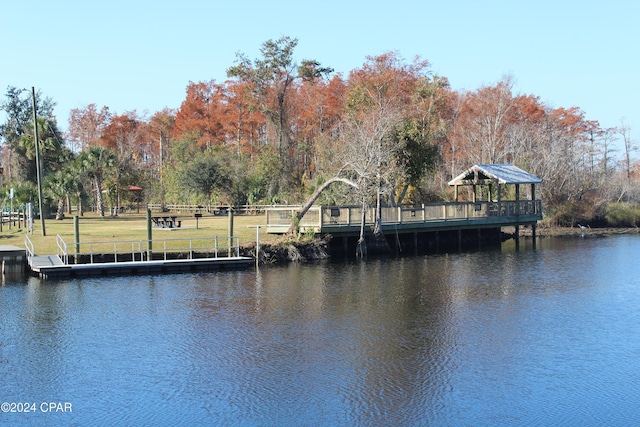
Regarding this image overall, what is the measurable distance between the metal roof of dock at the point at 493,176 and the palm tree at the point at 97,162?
28970 mm

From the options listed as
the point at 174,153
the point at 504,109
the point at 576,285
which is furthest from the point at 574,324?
the point at 174,153


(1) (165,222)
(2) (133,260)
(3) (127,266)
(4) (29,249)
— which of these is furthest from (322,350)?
(1) (165,222)

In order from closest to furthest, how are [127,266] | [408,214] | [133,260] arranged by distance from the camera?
[127,266]
[133,260]
[408,214]

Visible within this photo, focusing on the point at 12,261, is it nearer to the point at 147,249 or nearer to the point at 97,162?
the point at 147,249

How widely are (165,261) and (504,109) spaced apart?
1860 inches

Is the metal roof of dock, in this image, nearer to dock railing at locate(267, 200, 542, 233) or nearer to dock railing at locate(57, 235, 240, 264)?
dock railing at locate(267, 200, 542, 233)

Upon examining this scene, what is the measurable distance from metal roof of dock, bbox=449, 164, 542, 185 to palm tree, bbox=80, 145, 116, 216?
2897cm

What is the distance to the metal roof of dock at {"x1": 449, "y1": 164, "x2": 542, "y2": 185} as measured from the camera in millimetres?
45656

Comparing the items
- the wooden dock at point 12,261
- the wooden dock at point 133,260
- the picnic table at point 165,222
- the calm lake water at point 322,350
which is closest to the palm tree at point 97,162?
the picnic table at point 165,222

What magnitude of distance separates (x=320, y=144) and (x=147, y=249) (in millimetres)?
24771

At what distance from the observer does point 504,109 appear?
6938 cm

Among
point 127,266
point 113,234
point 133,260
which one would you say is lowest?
point 127,266

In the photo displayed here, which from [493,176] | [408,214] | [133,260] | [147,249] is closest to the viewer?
[133,260]

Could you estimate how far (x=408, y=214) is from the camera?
42219mm
